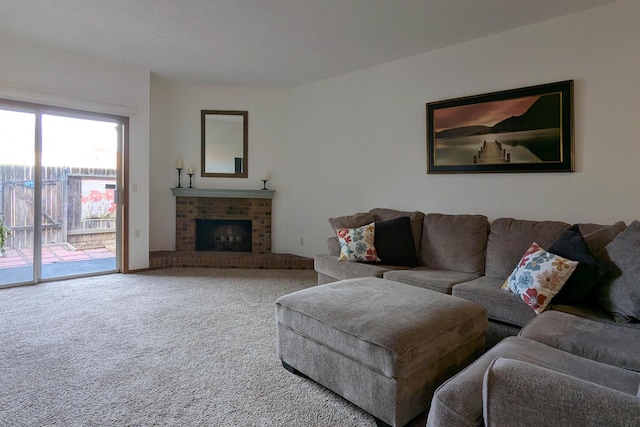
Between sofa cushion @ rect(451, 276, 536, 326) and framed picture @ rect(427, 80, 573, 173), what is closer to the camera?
sofa cushion @ rect(451, 276, 536, 326)

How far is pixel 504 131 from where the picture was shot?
323cm

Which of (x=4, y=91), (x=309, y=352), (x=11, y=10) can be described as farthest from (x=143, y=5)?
(x=309, y=352)

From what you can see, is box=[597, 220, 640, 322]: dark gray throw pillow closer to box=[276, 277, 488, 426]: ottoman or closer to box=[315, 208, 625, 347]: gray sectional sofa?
box=[315, 208, 625, 347]: gray sectional sofa

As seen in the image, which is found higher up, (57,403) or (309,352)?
(309,352)

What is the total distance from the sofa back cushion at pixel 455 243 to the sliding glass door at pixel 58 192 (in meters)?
3.71

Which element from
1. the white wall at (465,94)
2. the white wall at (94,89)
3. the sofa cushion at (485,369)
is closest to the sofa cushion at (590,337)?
the sofa cushion at (485,369)

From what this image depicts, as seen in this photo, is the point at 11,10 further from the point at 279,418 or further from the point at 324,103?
the point at 279,418

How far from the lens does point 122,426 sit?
1591 millimetres

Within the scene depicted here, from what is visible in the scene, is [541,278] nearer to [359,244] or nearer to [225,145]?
[359,244]

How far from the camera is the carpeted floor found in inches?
66.4

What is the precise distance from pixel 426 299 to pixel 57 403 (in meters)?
1.97

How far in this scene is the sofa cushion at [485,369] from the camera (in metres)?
1.15

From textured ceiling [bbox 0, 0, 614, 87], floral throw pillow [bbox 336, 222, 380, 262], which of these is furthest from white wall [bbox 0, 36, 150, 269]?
floral throw pillow [bbox 336, 222, 380, 262]

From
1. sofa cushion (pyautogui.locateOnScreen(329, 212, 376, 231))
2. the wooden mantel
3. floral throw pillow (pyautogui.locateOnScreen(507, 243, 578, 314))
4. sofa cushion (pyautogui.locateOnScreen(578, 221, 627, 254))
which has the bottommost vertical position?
floral throw pillow (pyautogui.locateOnScreen(507, 243, 578, 314))
